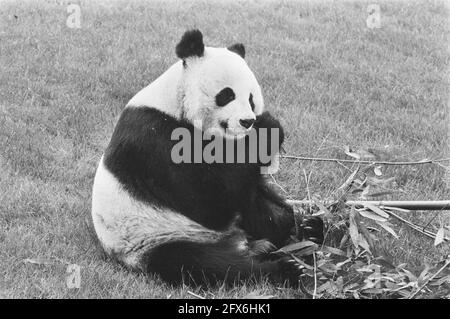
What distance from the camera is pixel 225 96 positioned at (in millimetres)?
3830

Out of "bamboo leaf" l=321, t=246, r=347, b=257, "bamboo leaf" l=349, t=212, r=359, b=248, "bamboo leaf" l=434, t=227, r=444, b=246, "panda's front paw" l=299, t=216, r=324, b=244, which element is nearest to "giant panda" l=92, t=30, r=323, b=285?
"bamboo leaf" l=321, t=246, r=347, b=257

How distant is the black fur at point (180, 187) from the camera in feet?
12.6

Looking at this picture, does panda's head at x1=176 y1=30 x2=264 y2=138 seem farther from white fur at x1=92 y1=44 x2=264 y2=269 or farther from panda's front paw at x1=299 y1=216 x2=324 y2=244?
panda's front paw at x1=299 y1=216 x2=324 y2=244

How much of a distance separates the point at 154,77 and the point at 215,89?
2904 mm

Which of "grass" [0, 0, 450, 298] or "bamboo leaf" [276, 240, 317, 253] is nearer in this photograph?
"bamboo leaf" [276, 240, 317, 253]

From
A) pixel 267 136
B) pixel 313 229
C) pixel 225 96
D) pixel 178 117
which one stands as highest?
pixel 225 96

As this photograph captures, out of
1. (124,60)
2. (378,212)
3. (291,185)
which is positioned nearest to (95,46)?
(124,60)

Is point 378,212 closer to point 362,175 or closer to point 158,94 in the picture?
point 362,175

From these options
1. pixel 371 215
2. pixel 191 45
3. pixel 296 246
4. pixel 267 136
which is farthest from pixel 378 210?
pixel 191 45

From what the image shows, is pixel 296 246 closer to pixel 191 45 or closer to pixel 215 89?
pixel 215 89

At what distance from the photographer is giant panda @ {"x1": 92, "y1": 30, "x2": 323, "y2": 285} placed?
383 cm

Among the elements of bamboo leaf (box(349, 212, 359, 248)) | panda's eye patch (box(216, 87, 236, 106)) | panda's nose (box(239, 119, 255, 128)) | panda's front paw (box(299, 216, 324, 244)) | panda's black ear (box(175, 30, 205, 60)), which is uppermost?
panda's black ear (box(175, 30, 205, 60))

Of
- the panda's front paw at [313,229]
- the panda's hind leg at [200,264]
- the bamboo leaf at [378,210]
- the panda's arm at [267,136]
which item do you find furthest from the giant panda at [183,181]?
the bamboo leaf at [378,210]

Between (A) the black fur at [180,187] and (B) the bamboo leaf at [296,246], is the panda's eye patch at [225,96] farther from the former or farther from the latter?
(B) the bamboo leaf at [296,246]
